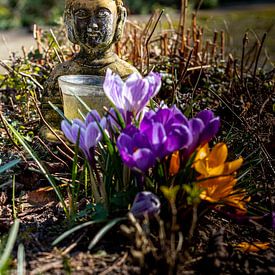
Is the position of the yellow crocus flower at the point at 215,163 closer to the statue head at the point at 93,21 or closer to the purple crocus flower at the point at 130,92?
the purple crocus flower at the point at 130,92

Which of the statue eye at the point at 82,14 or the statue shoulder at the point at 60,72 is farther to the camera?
the statue shoulder at the point at 60,72

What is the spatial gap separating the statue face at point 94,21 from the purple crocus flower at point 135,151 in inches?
39.2

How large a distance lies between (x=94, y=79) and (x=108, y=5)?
1.02 ft

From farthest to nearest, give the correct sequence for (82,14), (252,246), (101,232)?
(82,14) → (252,246) → (101,232)

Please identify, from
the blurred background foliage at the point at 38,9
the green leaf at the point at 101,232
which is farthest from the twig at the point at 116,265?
the blurred background foliage at the point at 38,9

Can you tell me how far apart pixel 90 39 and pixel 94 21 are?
0.25 feet

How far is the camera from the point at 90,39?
8.09ft

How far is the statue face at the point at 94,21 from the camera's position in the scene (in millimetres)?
2420

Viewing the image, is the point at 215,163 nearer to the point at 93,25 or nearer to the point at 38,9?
the point at 93,25

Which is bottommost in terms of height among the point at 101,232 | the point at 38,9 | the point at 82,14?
the point at 38,9

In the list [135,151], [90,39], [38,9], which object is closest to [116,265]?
[135,151]

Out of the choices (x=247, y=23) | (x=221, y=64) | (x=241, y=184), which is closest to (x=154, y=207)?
(x=241, y=184)

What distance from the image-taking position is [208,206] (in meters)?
1.67

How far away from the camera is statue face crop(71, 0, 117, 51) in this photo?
7.94 feet
